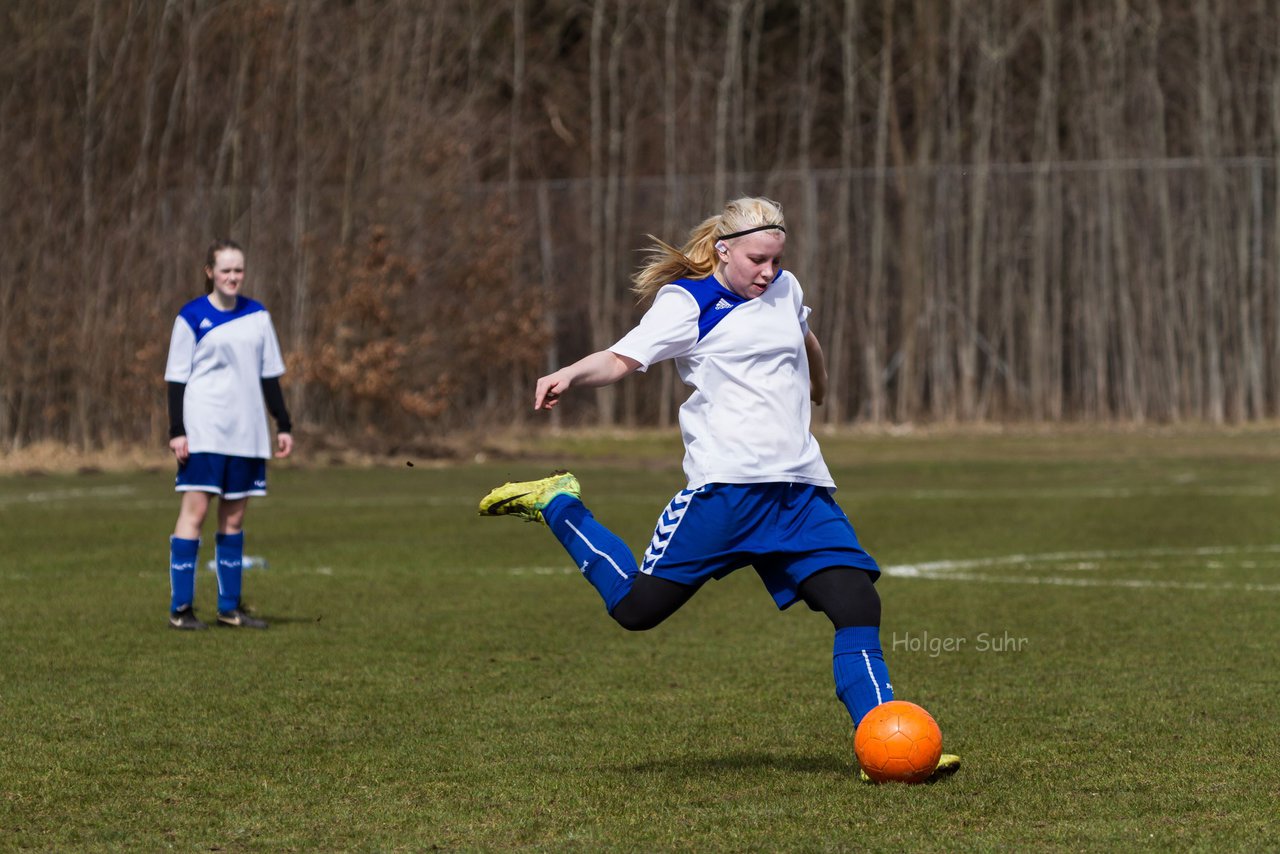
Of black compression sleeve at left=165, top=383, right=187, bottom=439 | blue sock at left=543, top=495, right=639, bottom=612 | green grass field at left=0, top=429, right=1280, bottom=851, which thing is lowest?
green grass field at left=0, top=429, right=1280, bottom=851

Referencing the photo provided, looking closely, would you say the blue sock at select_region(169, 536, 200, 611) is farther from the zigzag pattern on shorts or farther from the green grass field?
the zigzag pattern on shorts

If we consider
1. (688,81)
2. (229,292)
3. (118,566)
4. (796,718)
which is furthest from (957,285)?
(796,718)

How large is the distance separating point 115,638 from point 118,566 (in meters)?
3.64

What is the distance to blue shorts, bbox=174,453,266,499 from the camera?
32.4 ft

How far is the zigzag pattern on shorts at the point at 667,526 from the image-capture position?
6.10 m

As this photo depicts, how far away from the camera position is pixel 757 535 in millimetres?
6031

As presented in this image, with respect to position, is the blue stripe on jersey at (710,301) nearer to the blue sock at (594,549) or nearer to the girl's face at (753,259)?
the girl's face at (753,259)

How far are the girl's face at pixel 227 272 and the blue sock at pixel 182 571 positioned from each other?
4.35 ft

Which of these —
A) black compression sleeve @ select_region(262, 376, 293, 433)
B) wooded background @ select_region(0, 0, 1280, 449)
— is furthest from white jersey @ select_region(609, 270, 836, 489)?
wooded background @ select_region(0, 0, 1280, 449)

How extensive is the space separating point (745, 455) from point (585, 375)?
0.59m

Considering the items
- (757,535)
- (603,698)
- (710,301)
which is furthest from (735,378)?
(603,698)

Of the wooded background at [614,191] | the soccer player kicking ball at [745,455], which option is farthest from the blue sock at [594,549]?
the wooded background at [614,191]

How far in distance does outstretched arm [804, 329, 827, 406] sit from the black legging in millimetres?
728

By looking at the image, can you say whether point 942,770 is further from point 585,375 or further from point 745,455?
point 585,375
